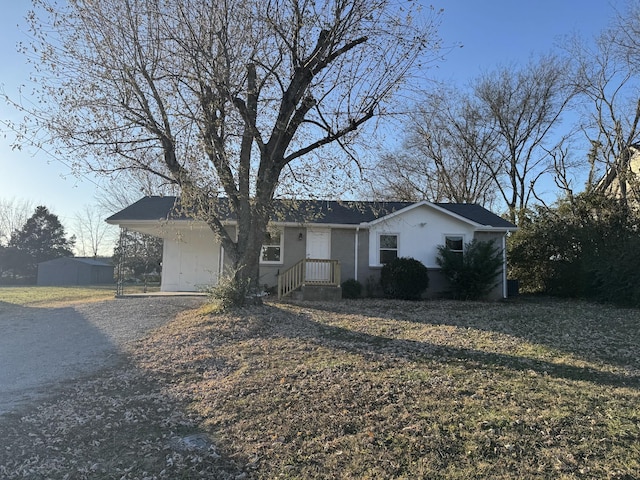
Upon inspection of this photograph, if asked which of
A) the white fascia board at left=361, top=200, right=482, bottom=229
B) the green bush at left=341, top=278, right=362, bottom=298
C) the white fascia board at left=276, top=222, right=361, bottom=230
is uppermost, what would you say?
the white fascia board at left=361, top=200, right=482, bottom=229

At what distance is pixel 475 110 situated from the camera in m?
26.0

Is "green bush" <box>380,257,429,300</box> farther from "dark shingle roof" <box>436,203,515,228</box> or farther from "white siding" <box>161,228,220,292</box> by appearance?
"white siding" <box>161,228,220,292</box>

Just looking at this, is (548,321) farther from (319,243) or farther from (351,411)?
(319,243)

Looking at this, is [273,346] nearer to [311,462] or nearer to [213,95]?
[311,462]

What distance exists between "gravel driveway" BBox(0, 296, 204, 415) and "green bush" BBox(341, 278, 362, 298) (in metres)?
4.81

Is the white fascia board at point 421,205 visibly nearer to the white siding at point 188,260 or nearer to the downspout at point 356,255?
the downspout at point 356,255

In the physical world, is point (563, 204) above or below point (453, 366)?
above

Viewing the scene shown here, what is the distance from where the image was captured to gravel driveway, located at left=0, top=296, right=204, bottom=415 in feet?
19.9

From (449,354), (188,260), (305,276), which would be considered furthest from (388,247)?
(449,354)

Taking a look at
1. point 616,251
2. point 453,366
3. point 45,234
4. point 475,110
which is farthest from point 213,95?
point 45,234

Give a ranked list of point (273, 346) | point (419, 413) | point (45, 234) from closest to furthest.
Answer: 1. point (419, 413)
2. point (273, 346)
3. point (45, 234)

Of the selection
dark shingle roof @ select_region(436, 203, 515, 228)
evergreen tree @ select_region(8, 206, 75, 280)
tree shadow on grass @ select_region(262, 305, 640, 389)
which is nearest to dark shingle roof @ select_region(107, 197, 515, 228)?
dark shingle roof @ select_region(436, 203, 515, 228)

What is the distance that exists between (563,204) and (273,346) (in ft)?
49.2

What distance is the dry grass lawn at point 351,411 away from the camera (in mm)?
3439
